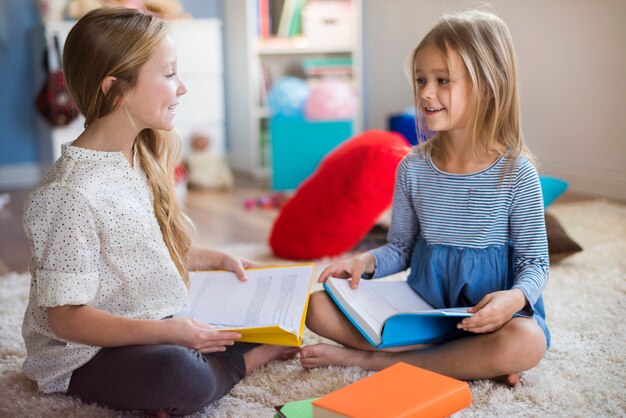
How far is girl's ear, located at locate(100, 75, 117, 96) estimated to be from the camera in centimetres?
107

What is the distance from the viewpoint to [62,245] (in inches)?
39.4

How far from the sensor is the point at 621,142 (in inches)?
106

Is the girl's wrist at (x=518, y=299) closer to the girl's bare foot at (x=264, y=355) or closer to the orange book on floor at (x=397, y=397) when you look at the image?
the orange book on floor at (x=397, y=397)

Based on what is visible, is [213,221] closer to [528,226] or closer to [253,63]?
[253,63]

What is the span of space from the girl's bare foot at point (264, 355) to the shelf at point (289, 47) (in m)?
2.33

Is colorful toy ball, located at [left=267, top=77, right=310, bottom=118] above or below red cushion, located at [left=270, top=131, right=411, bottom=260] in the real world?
above

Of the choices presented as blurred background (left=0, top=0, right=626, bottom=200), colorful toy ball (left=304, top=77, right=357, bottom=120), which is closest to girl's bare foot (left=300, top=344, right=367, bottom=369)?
blurred background (left=0, top=0, right=626, bottom=200)

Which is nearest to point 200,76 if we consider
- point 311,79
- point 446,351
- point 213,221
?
point 311,79

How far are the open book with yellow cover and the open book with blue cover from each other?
0.08 metres

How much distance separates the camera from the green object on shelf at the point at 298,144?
10.2 ft

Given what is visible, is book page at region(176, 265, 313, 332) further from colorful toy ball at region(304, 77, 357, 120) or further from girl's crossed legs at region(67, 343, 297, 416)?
colorful toy ball at region(304, 77, 357, 120)

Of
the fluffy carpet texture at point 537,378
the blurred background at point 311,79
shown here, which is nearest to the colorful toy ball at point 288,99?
the blurred background at point 311,79

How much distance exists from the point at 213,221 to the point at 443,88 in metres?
1.55

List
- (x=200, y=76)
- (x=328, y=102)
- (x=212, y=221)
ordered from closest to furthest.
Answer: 1. (x=212, y=221)
2. (x=328, y=102)
3. (x=200, y=76)
